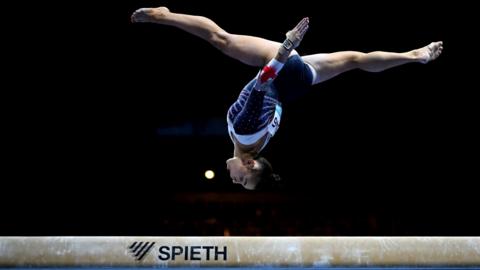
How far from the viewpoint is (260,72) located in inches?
158

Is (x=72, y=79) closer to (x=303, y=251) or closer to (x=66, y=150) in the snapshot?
(x=66, y=150)

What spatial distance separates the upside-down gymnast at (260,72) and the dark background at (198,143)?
3804 millimetres

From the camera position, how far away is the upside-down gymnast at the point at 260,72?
404cm

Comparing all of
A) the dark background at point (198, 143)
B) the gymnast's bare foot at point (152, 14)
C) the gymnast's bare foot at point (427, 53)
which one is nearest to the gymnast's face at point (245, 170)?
the gymnast's bare foot at point (152, 14)

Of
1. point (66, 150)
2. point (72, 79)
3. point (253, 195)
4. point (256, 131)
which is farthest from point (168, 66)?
point (256, 131)

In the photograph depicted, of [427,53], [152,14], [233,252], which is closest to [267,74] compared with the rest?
[152,14]

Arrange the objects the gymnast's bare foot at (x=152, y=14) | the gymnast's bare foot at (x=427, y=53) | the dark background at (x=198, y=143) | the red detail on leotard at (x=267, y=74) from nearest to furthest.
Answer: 1. the red detail on leotard at (x=267, y=74)
2. the gymnast's bare foot at (x=152, y=14)
3. the gymnast's bare foot at (x=427, y=53)
4. the dark background at (x=198, y=143)

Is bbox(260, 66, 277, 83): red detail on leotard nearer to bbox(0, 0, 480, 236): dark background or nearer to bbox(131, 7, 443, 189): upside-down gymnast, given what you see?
bbox(131, 7, 443, 189): upside-down gymnast

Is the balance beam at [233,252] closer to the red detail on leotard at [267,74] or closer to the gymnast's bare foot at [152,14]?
the red detail on leotard at [267,74]

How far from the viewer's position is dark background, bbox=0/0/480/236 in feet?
30.6

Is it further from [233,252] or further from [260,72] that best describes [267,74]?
[233,252]

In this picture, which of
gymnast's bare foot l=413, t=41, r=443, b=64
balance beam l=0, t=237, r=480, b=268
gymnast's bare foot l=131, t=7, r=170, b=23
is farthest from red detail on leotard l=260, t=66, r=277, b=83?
gymnast's bare foot l=413, t=41, r=443, b=64

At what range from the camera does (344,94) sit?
1019 centimetres

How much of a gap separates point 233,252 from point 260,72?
1372 millimetres
